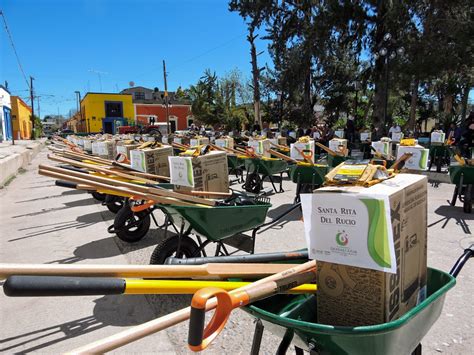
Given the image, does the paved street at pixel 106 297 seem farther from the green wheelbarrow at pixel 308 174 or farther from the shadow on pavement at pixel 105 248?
the green wheelbarrow at pixel 308 174

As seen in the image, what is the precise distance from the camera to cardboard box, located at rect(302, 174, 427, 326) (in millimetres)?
1513

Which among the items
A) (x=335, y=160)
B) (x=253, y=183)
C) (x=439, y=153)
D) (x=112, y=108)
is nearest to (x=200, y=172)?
(x=253, y=183)

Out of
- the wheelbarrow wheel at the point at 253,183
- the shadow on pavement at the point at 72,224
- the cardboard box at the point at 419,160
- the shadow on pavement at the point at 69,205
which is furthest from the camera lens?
the wheelbarrow wheel at the point at 253,183

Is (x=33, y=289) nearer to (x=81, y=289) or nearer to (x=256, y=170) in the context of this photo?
(x=81, y=289)

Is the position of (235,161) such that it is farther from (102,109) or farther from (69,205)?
(102,109)

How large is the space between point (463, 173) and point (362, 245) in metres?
5.59

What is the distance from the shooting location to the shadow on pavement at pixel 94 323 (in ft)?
9.29

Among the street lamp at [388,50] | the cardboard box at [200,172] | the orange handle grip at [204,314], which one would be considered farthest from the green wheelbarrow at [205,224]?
the street lamp at [388,50]

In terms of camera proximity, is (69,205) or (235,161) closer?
(69,205)

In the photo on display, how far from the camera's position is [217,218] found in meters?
3.42

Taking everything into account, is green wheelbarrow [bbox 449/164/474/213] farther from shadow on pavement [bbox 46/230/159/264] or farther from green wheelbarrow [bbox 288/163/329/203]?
shadow on pavement [bbox 46/230/159/264]

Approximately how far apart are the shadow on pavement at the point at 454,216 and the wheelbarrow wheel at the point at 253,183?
3796 mm

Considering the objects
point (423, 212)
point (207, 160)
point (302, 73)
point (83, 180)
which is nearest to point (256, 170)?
point (207, 160)

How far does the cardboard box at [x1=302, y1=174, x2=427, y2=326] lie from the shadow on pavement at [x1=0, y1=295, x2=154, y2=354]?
199 centimetres
